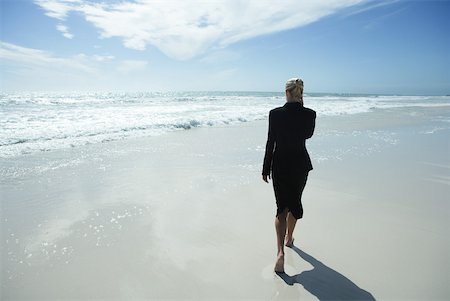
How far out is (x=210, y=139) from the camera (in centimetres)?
1045

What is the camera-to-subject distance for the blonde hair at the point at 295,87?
291cm

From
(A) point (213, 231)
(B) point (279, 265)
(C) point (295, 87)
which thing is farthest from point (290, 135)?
(A) point (213, 231)

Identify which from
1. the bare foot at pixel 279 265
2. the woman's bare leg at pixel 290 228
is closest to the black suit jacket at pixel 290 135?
the woman's bare leg at pixel 290 228

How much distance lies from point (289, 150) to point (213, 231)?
5.35 ft

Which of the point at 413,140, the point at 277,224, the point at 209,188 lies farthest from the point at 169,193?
the point at 413,140

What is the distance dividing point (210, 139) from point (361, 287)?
8.07 m

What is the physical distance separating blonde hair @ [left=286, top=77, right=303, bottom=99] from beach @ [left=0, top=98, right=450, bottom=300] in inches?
72.2

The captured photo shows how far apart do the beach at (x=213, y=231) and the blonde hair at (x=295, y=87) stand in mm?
1835

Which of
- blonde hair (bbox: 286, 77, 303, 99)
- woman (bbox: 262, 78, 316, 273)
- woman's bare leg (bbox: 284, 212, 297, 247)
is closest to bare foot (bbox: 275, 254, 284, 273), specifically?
woman (bbox: 262, 78, 316, 273)

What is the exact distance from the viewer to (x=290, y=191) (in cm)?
303

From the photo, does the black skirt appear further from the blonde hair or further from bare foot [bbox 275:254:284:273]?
the blonde hair

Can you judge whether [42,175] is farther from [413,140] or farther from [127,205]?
[413,140]

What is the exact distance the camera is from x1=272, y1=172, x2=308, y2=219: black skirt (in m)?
3.00

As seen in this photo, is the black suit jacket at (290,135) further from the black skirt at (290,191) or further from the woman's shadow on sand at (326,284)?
the woman's shadow on sand at (326,284)
